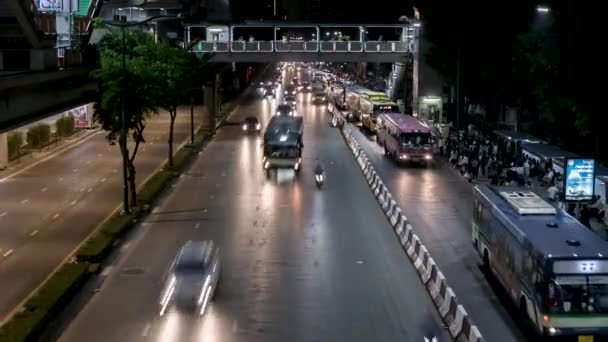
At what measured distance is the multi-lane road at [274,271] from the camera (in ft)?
79.4

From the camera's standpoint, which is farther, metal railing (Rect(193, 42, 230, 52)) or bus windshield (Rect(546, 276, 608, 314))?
metal railing (Rect(193, 42, 230, 52))

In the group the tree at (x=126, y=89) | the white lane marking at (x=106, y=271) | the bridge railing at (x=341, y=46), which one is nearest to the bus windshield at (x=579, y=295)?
the white lane marking at (x=106, y=271)

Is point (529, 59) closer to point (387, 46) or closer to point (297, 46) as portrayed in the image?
point (387, 46)

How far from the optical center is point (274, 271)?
3036cm

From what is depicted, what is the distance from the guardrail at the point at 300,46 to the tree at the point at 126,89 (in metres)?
45.4

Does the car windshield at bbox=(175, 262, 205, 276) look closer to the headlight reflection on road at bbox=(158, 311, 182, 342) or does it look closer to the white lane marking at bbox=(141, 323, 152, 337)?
the headlight reflection on road at bbox=(158, 311, 182, 342)

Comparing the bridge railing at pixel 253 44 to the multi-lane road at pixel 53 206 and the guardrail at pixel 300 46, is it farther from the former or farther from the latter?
the multi-lane road at pixel 53 206

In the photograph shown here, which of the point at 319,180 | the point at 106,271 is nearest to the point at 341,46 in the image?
the point at 319,180

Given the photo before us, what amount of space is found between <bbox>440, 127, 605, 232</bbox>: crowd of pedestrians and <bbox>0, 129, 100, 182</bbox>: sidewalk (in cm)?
2543

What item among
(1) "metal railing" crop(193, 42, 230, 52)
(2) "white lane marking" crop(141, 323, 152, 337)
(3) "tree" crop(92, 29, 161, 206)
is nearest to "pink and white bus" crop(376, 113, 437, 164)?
(3) "tree" crop(92, 29, 161, 206)

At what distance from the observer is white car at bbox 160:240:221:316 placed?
2580 centimetres

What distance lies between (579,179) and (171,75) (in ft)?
79.7

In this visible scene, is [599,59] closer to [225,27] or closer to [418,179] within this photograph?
[418,179]

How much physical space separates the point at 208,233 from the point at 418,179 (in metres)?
18.1
